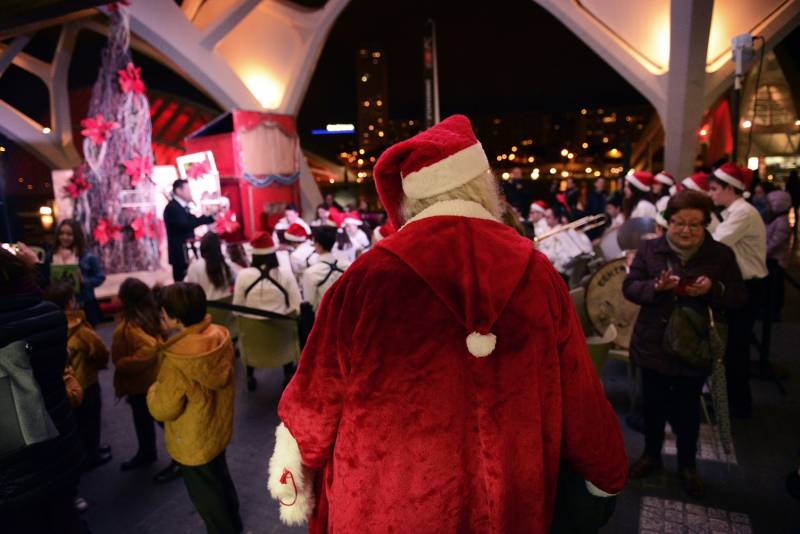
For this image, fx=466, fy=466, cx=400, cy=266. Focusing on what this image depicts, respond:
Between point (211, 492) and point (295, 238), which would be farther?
point (295, 238)

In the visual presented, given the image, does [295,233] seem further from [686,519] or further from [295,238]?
[686,519]

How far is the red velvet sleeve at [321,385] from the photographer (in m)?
1.22

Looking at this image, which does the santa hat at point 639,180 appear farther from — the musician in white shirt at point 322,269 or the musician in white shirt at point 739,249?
the musician in white shirt at point 322,269

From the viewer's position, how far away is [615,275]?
3.67 meters

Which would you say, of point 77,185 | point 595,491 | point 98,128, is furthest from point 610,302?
point 77,185

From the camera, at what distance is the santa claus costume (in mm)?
1131

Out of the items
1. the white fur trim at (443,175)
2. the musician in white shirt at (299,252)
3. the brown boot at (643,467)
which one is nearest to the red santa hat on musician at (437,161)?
the white fur trim at (443,175)

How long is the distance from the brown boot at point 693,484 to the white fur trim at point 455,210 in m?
2.61

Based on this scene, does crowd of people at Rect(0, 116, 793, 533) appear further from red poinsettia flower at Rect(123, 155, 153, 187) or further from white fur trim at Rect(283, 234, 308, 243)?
red poinsettia flower at Rect(123, 155, 153, 187)

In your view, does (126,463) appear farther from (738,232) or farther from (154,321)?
(738,232)

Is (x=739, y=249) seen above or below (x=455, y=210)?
below

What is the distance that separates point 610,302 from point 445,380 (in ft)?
9.80

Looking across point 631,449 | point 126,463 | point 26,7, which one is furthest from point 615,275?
point 26,7

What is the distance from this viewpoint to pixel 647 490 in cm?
288
